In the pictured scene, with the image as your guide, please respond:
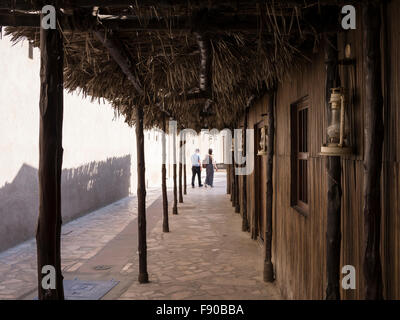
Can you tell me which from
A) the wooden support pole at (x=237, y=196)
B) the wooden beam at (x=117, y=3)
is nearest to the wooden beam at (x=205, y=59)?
the wooden beam at (x=117, y=3)

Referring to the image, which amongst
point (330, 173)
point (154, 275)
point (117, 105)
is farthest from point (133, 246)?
point (330, 173)

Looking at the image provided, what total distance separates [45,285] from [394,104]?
249 cm

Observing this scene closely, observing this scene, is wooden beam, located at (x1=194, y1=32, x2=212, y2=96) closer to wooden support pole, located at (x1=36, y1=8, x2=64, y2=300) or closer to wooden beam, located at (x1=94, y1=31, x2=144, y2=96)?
wooden beam, located at (x1=94, y1=31, x2=144, y2=96)

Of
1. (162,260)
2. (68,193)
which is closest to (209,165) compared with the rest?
(68,193)

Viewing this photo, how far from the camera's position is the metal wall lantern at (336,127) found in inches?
106

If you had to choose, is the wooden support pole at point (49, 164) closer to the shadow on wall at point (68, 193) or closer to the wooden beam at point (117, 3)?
the wooden beam at point (117, 3)

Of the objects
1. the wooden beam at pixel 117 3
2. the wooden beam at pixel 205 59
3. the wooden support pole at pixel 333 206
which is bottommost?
the wooden support pole at pixel 333 206

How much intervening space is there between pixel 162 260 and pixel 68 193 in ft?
16.7

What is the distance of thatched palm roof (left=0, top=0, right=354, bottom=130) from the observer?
106 inches

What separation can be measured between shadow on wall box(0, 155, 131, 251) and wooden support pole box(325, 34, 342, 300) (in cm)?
697

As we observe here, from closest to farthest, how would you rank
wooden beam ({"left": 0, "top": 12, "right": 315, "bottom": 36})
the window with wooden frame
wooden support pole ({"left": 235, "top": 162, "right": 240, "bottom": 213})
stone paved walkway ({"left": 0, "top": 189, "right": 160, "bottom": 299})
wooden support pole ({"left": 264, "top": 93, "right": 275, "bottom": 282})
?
wooden beam ({"left": 0, "top": 12, "right": 315, "bottom": 36}) < the window with wooden frame < stone paved walkway ({"left": 0, "top": 189, "right": 160, "bottom": 299}) < wooden support pole ({"left": 264, "top": 93, "right": 275, "bottom": 282}) < wooden support pole ({"left": 235, "top": 162, "right": 240, "bottom": 213})

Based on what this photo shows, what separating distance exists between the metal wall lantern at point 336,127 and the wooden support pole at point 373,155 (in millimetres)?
426

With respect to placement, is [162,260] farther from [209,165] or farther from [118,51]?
[209,165]

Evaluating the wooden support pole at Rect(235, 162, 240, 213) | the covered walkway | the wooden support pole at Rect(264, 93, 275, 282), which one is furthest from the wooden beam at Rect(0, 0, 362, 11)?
the wooden support pole at Rect(235, 162, 240, 213)
